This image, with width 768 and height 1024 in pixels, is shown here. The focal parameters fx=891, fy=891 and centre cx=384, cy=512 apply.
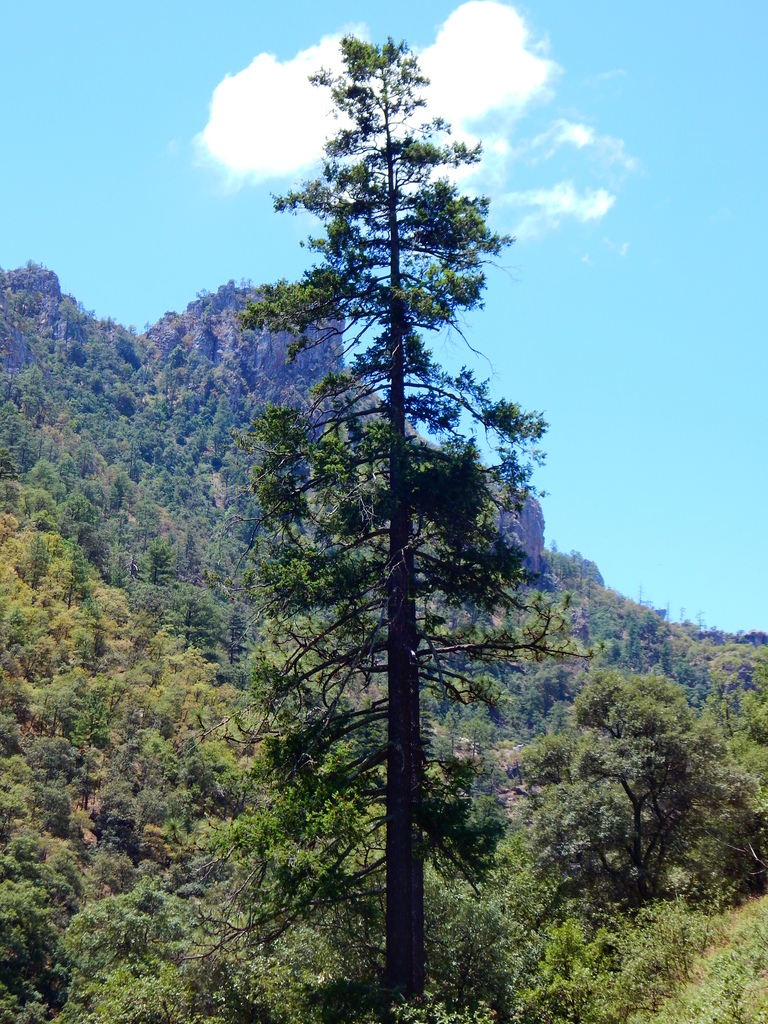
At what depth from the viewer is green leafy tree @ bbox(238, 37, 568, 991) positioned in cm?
1009

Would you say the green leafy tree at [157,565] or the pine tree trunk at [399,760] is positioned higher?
the green leafy tree at [157,565]

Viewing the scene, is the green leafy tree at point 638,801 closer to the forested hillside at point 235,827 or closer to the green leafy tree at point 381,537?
the forested hillside at point 235,827

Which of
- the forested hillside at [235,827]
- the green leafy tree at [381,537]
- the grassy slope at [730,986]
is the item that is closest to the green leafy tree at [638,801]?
the forested hillside at [235,827]

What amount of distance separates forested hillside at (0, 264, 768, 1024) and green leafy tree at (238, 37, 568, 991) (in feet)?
1.45

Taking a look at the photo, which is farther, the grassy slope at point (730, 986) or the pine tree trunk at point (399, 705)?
the pine tree trunk at point (399, 705)

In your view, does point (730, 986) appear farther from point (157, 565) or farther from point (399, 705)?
point (157, 565)

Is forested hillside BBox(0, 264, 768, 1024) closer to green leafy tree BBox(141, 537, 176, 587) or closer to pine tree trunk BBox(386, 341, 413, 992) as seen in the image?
green leafy tree BBox(141, 537, 176, 587)

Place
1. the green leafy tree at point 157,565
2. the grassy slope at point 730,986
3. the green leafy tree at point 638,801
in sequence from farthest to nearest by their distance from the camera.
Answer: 1. the green leafy tree at point 157,565
2. the green leafy tree at point 638,801
3. the grassy slope at point 730,986

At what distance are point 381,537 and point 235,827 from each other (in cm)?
431

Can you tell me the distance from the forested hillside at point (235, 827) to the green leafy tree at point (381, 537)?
443mm

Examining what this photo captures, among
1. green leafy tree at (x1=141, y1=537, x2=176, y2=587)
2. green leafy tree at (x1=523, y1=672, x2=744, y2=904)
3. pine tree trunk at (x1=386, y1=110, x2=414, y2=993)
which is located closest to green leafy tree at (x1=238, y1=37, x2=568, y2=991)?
pine tree trunk at (x1=386, y1=110, x2=414, y2=993)

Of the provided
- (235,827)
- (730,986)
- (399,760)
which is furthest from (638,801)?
(235,827)

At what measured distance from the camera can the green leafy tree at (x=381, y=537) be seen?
1009 centimetres

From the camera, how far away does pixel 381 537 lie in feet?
39.8
